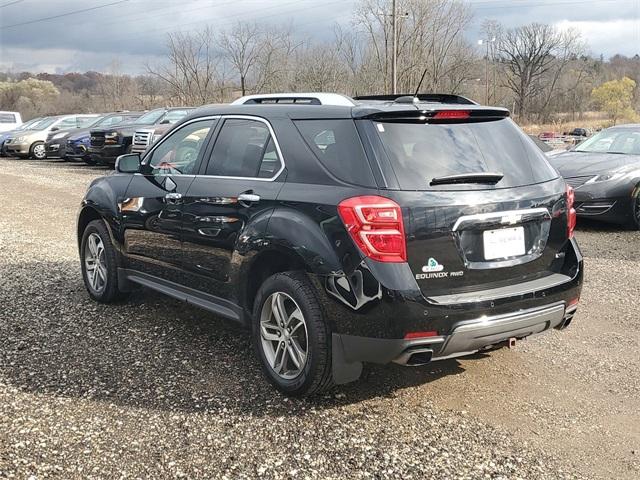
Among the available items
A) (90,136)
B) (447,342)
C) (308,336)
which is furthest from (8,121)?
(447,342)

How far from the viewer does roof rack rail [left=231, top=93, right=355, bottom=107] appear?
13.1ft

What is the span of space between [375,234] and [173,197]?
197cm

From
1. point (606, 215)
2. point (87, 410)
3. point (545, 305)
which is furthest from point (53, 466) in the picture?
point (606, 215)

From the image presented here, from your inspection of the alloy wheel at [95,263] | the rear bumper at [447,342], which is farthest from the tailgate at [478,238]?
the alloy wheel at [95,263]

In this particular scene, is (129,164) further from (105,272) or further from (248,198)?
(248,198)

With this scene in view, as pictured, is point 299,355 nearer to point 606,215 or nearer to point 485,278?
point 485,278

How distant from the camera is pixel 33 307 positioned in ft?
18.4

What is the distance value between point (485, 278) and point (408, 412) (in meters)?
0.88

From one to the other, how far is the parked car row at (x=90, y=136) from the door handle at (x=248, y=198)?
10.6 m

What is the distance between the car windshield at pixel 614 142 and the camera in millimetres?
10307

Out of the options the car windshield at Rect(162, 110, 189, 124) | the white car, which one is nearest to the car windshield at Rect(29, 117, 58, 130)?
the white car

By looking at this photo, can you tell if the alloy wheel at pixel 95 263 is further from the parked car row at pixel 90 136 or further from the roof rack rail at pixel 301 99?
the parked car row at pixel 90 136

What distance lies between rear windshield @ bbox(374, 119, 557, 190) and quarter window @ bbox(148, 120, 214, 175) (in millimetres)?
1694

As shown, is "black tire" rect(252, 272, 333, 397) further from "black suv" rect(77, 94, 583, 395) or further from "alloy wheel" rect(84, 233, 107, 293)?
"alloy wheel" rect(84, 233, 107, 293)
